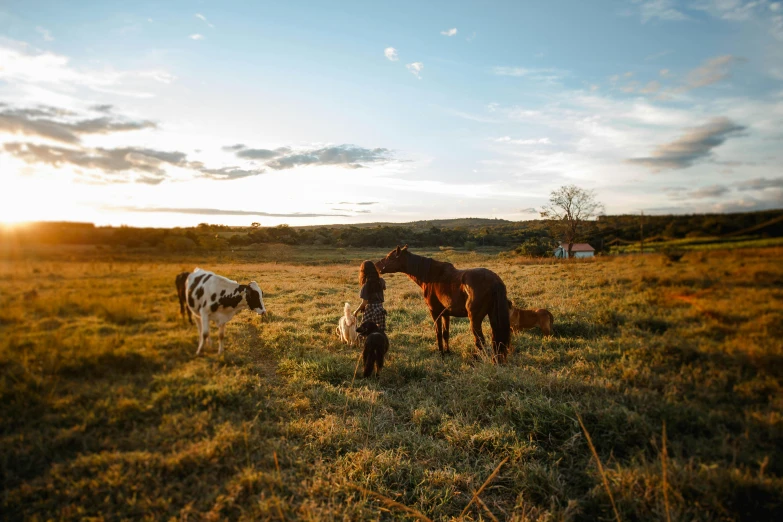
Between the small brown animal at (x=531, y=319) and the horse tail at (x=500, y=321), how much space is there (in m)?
1.72

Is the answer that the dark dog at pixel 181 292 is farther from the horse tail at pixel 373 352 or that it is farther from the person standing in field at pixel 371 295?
the person standing in field at pixel 371 295

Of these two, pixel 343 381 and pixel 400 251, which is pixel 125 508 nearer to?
pixel 343 381

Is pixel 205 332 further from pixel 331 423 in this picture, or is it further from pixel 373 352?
pixel 373 352

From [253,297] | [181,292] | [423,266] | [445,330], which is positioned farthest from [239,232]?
[445,330]

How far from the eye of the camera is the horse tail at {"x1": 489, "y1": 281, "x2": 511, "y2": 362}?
6844mm

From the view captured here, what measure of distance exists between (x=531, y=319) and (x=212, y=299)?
25.6 ft

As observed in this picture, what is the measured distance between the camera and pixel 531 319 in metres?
8.81

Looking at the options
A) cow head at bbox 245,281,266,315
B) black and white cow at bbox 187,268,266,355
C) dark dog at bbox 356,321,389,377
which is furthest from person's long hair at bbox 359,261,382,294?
black and white cow at bbox 187,268,266,355

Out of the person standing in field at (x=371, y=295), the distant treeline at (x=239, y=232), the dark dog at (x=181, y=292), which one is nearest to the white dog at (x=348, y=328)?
the person standing in field at (x=371, y=295)

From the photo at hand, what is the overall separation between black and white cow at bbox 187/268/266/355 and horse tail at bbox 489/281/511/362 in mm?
4849

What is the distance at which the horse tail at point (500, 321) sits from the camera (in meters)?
6.84

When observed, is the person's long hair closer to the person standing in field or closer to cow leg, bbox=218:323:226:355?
the person standing in field

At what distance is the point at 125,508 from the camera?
5.82ft

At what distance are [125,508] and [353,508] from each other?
1922 millimetres
